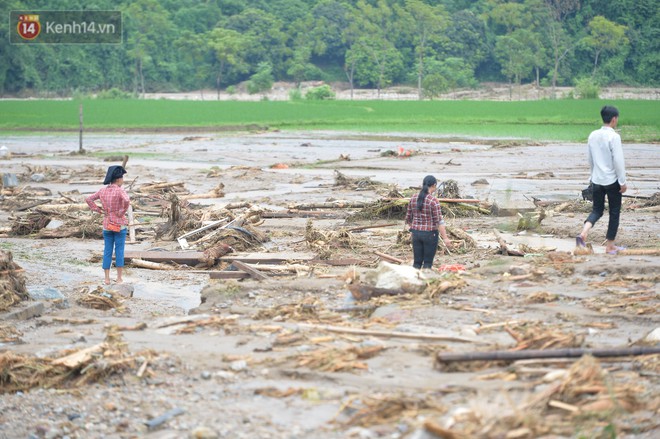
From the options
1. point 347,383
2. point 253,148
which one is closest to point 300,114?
point 253,148

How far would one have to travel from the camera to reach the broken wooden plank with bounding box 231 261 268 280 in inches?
459

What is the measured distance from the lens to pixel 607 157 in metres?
11.8

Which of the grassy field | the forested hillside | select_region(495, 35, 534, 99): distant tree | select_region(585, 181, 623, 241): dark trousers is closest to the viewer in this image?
select_region(585, 181, 623, 241): dark trousers

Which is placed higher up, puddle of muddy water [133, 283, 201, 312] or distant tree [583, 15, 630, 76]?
distant tree [583, 15, 630, 76]

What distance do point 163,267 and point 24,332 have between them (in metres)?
3.91

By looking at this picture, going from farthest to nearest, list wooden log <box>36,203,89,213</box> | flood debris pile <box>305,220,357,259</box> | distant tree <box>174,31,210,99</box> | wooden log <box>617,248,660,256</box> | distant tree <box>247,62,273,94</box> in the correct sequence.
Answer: distant tree <box>174,31,210,99</box>, distant tree <box>247,62,273,94</box>, wooden log <box>36,203,89,213</box>, flood debris pile <box>305,220,357,259</box>, wooden log <box>617,248,660,256</box>

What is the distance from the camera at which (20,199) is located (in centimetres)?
2144

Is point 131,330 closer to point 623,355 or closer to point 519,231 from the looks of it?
point 623,355

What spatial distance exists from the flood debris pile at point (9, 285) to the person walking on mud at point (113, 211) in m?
1.24

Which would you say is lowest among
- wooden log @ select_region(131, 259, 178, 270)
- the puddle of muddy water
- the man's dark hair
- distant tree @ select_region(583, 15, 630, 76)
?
the puddle of muddy water

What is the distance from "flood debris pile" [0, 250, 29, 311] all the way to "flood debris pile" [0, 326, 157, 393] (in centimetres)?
235

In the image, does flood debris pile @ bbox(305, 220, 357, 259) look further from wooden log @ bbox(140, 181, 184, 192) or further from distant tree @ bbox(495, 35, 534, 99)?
distant tree @ bbox(495, 35, 534, 99)

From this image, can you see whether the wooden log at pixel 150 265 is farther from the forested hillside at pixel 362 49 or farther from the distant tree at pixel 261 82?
the distant tree at pixel 261 82

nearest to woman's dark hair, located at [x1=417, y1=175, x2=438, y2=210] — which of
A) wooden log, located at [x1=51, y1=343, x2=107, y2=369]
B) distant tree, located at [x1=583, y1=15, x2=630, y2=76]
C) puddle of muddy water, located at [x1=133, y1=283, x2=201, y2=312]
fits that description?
puddle of muddy water, located at [x1=133, y1=283, x2=201, y2=312]
